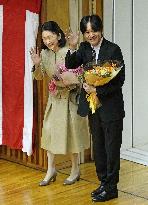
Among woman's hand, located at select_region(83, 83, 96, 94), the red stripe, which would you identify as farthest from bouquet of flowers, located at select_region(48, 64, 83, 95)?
the red stripe

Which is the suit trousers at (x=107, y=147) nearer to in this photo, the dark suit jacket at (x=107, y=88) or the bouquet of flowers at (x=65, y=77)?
the dark suit jacket at (x=107, y=88)

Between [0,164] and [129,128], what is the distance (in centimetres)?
146

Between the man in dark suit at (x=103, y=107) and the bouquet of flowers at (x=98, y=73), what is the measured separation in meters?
0.04

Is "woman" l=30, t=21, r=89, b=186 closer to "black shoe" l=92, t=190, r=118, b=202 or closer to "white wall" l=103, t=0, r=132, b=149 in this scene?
"black shoe" l=92, t=190, r=118, b=202

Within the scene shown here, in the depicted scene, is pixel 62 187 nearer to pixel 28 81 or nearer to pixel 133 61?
pixel 28 81

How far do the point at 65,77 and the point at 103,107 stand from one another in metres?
0.52

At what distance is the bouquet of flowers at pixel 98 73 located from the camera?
338 cm

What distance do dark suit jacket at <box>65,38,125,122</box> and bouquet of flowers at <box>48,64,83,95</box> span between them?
0.24 metres

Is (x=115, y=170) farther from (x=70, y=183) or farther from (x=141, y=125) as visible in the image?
(x=141, y=125)

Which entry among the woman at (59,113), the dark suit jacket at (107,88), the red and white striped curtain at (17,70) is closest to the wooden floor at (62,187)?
the woman at (59,113)

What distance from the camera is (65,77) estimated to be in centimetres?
389

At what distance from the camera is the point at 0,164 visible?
15.8ft

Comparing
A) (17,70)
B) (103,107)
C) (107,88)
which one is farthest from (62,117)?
(17,70)

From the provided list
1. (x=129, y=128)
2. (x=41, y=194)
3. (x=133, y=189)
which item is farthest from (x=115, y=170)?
(x=129, y=128)
